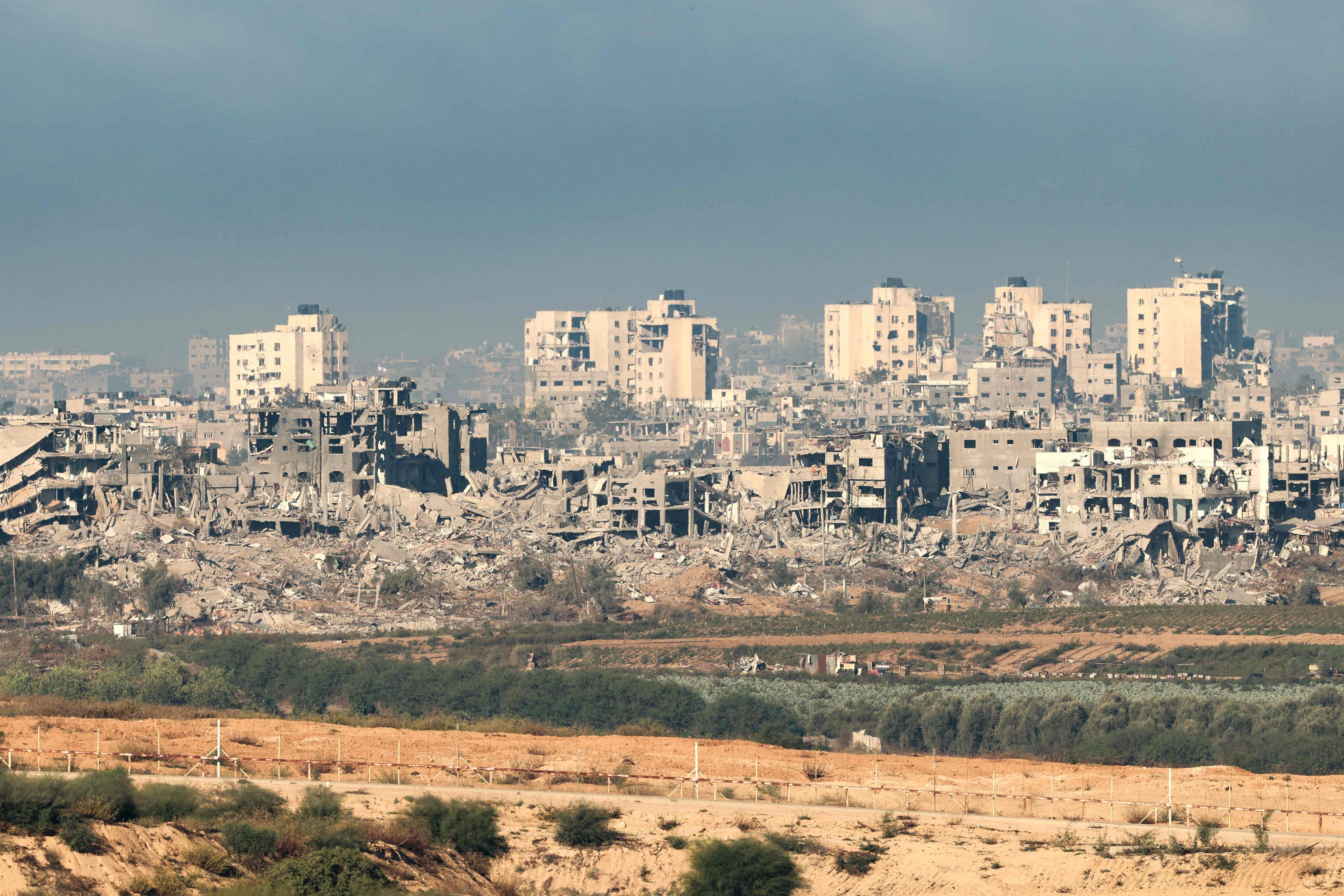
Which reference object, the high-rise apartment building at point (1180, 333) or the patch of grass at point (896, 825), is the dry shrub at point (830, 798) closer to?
the patch of grass at point (896, 825)

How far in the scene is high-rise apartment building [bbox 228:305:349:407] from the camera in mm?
193250

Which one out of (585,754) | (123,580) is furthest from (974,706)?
(123,580)

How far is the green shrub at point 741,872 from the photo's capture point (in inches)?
1001

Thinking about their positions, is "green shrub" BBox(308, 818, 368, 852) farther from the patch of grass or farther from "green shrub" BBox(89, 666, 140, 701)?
"green shrub" BBox(89, 666, 140, 701)

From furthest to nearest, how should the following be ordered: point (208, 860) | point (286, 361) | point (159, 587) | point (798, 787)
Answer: point (286, 361)
point (159, 587)
point (798, 787)
point (208, 860)

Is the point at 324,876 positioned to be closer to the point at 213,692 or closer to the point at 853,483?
the point at 213,692

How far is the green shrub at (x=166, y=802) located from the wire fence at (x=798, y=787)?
325 cm

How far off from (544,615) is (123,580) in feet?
48.4

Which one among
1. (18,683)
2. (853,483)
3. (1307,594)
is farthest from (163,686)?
(853,483)

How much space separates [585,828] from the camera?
88.7 feet

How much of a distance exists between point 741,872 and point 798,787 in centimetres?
519

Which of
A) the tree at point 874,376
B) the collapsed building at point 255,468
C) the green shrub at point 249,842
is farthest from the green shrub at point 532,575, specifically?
the tree at point 874,376

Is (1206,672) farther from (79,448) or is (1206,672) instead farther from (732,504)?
(79,448)

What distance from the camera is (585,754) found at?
109 ft
